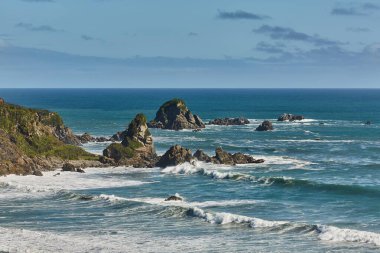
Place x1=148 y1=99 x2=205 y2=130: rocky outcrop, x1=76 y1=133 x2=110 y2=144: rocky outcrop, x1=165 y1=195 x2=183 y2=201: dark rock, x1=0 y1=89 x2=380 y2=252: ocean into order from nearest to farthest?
x1=0 y1=89 x2=380 y2=252: ocean, x1=165 y1=195 x2=183 y2=201: dark rock, x1=76 y1=133 x2=110 y2=144: rocky outcrop, x1=148 y1=99 x2=205 y2=130: rocky outcrop

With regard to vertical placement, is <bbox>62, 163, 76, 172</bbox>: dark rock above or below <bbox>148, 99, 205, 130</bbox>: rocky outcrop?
below

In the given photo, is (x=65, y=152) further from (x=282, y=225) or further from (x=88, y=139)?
(x=282, y=225)

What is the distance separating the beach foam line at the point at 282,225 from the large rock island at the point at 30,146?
1077 inches

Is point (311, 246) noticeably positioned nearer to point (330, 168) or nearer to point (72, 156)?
point (330, 168)

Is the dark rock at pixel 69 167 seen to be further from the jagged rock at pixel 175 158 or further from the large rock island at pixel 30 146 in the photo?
the jagged rock at pixel 175 158

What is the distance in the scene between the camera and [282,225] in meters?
61.0

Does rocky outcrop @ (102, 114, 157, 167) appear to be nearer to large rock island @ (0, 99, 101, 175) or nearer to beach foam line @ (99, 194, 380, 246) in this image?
large rock island @ (0, 99, 101, 175)

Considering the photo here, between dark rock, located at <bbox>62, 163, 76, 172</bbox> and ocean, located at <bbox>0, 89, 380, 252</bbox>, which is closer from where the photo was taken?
ocean, located at <bbox>0, 89, 380, 252</bbox>

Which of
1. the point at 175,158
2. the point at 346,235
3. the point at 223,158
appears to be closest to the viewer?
the point at 346,235

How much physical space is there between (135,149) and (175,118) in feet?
211

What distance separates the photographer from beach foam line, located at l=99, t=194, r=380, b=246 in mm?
55875

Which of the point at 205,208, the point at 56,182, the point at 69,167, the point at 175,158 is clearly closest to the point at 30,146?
the point at 69,167

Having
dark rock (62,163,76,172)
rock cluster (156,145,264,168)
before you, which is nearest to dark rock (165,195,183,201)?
dark rock (62,163,76,172)

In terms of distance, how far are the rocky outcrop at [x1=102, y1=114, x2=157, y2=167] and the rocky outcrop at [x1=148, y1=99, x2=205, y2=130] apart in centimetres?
5992
